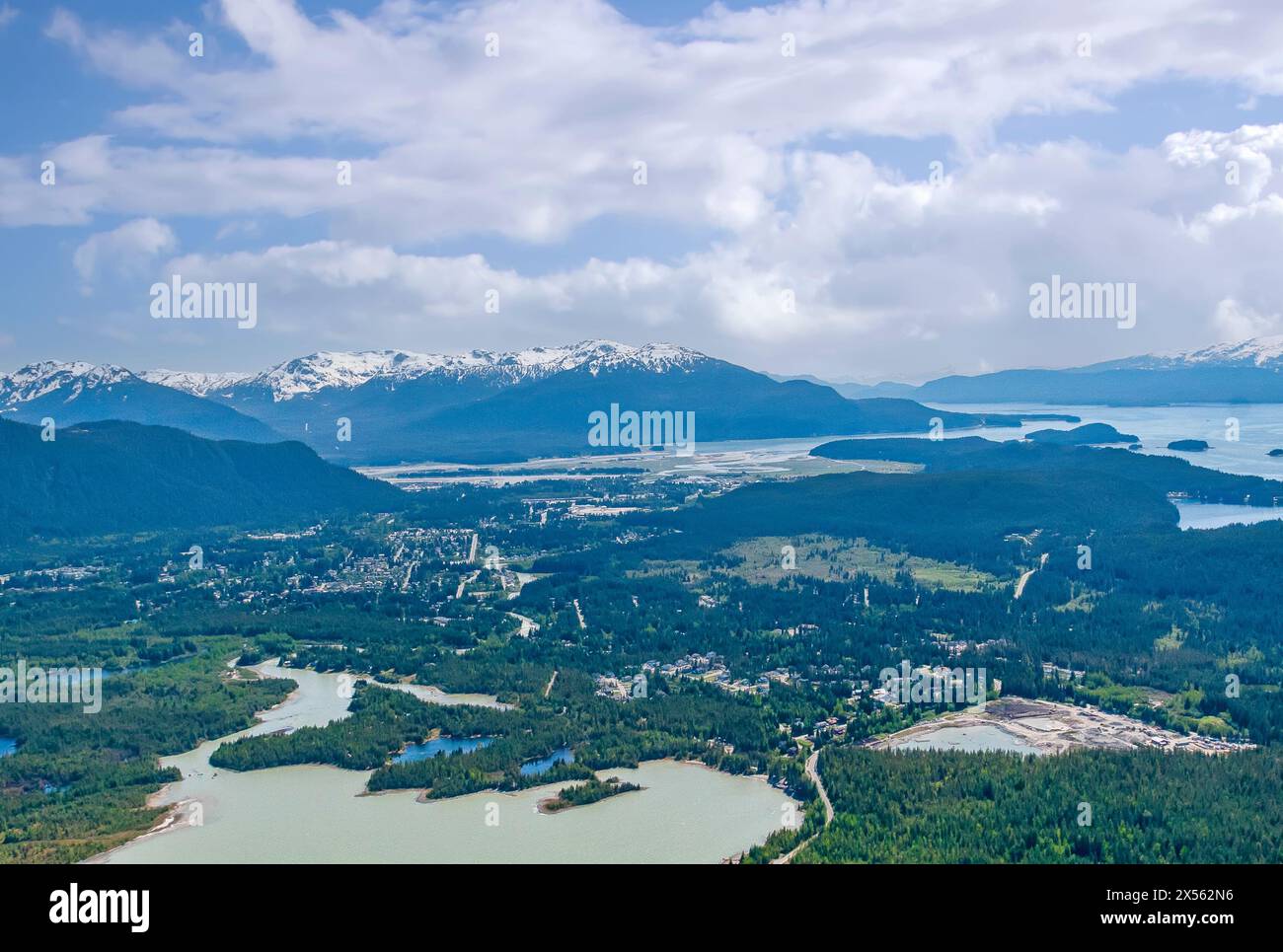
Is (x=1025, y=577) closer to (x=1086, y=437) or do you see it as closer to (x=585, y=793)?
(x=585, y=793)

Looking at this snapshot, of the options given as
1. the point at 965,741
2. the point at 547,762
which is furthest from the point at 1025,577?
the point at 547,762

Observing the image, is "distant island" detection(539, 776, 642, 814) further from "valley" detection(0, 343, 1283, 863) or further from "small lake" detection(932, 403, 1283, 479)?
"small lake" detection(932, 403, 1283, 479)

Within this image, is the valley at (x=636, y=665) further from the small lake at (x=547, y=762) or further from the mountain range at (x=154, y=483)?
the mountain range at (x=154, y=483)

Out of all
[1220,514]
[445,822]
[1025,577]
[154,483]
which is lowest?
[445,822]

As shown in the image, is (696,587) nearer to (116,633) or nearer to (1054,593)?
(1054,593)

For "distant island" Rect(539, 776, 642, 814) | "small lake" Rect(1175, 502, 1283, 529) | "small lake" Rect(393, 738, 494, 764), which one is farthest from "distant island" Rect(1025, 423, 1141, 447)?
"distant island" Rect(539, 776, 642, 814)

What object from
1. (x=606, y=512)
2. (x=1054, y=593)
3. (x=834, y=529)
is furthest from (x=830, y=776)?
(x=606, y=512)
